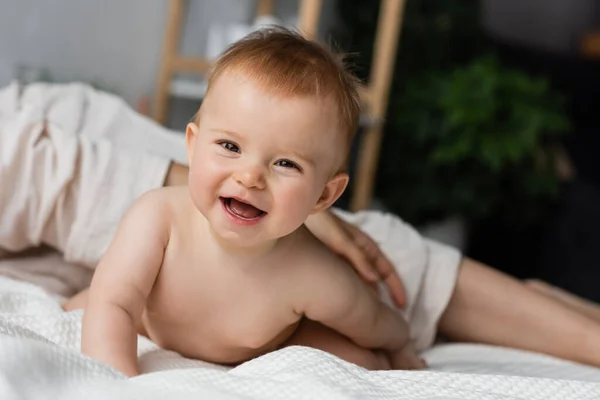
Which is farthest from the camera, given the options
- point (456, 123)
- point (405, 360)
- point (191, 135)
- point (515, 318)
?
point (456, 123)

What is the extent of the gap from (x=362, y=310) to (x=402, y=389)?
285mm

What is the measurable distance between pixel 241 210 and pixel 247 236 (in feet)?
0.09

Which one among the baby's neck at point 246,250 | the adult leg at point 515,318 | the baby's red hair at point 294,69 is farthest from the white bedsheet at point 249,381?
the adult leg at point 515,318

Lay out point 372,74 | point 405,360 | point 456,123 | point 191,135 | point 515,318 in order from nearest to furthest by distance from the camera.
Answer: point 191,135, point 405,360, point 515,318, point 456,123, point 372,74

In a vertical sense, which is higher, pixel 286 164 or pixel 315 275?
pixel 286 164

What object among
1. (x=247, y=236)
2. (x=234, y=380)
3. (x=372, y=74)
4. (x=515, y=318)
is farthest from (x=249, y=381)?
(x=372, y=74)

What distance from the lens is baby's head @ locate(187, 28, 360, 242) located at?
762 millimetres

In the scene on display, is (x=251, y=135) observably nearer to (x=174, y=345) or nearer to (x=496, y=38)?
(x=174, y=345)

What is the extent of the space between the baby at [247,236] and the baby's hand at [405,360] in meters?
0.08

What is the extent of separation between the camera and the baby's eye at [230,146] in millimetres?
775

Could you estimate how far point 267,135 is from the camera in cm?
76

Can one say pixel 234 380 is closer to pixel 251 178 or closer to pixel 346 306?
pixel 251 178

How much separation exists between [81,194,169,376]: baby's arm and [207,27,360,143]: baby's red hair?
165 millimetres

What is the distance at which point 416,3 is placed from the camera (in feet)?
8.82
